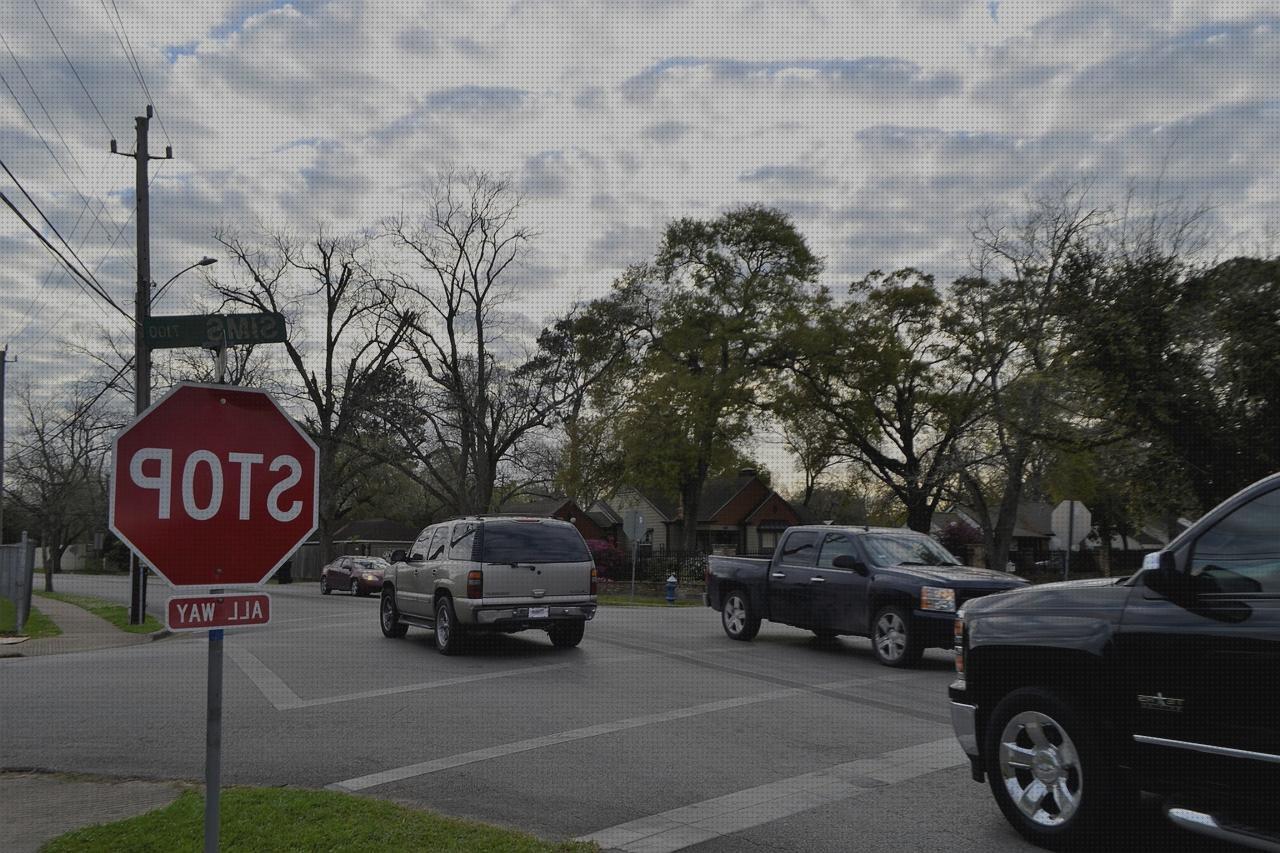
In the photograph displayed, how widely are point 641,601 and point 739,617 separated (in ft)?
59.2

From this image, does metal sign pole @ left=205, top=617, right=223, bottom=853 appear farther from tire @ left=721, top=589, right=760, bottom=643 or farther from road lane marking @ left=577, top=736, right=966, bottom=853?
tire @ left=721, top=589, right=760, bottom=643

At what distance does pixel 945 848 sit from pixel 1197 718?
151 cm

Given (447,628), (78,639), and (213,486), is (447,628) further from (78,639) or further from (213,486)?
(213,486)

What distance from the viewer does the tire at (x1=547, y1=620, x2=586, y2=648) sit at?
50.4ft

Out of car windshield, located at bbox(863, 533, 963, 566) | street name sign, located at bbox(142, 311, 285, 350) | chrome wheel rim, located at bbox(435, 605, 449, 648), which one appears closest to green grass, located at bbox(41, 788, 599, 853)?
street name sign, located at bbox(142, 311, 285, 350)

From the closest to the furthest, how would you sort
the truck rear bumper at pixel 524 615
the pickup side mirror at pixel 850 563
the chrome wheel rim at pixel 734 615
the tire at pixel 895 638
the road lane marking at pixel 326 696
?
1. the road lane marking at pixel 326 696
2. the tire at pixel 895 638
3. the pickup side mirror at pixel 850 563
4. the truck rear bumper at pixel 524 615
5. the chrome wheel rim at pixel 734 615

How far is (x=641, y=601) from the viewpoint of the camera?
3428cm

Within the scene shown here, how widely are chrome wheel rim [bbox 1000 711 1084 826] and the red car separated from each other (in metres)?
31.6

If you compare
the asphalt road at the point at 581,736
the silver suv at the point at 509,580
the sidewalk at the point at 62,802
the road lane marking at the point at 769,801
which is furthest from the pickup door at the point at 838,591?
the sidewalk at the point at 62,802

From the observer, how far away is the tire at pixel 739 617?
16.3 meters

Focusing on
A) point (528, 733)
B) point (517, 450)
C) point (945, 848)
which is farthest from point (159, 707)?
point (517, 450)

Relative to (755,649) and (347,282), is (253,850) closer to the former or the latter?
(755,649)

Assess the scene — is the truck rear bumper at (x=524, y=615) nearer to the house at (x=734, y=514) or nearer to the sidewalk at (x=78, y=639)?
the sidewalk at (x=78, y=639)

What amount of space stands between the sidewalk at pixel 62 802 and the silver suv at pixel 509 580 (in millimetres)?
7098
